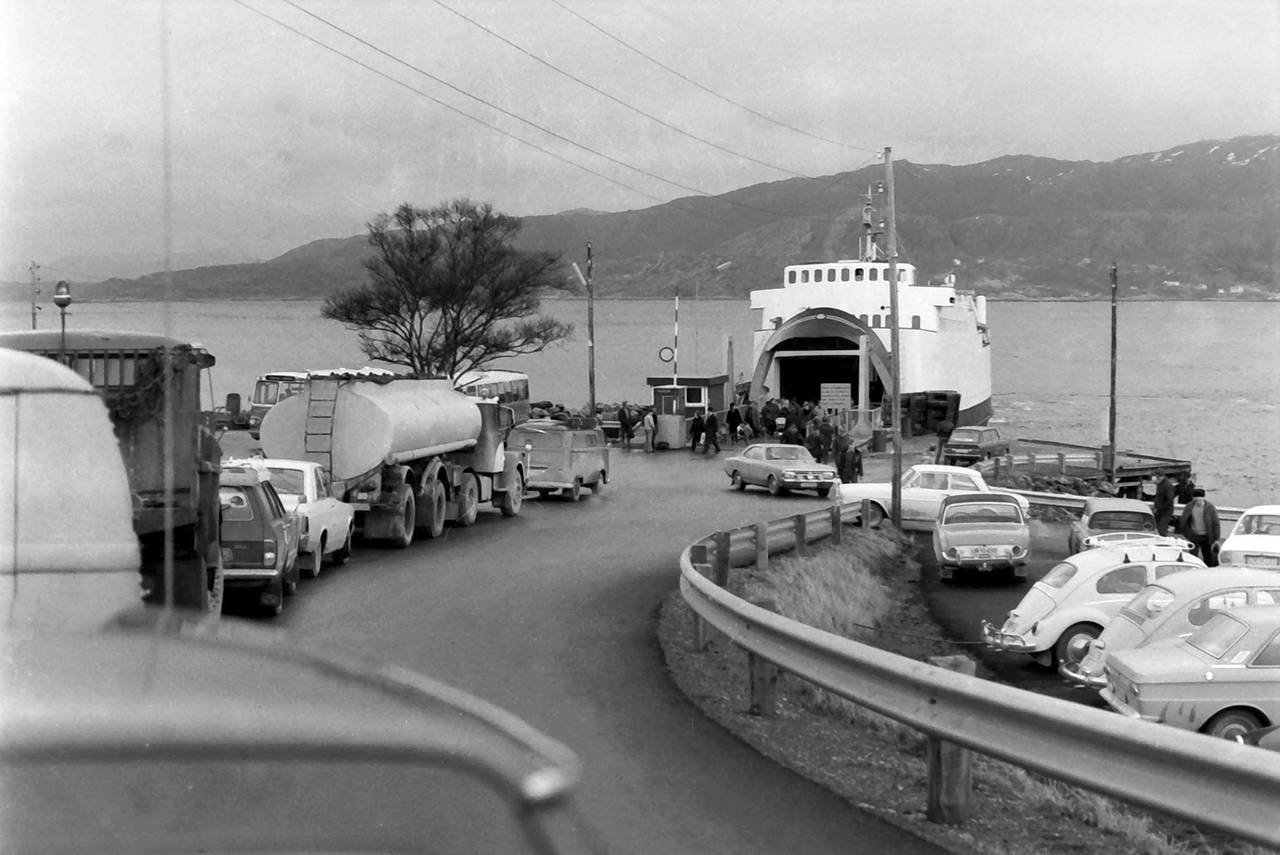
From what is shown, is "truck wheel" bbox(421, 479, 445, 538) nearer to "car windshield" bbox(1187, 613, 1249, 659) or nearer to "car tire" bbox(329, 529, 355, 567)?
"car tire" bbox(329, 529, 355, 567)

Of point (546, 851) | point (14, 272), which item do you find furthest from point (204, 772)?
point (14, 272)

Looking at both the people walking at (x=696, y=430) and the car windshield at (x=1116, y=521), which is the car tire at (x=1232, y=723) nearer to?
the car windshield at (x=1116, y=521)

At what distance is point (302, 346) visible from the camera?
916 cm

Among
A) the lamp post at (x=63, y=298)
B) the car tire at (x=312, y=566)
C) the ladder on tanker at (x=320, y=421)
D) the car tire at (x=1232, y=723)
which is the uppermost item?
the lamp post at (x=63, y=298)

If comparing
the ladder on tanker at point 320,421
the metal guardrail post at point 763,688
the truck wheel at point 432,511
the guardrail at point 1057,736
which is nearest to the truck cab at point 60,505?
the guardrail at point 1057,736

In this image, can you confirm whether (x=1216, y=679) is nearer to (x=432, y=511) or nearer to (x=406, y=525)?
(x=406, y=525)

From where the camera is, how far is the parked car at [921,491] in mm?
31734

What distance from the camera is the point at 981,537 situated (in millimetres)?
24719

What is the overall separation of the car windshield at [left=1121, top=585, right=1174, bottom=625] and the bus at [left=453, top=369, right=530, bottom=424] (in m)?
41.7

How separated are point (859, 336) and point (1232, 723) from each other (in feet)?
173

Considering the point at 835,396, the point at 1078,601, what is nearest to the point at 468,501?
the point at 1078,601

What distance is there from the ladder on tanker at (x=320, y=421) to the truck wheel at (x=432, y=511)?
2181 millimetres

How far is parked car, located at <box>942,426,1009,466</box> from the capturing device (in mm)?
47094

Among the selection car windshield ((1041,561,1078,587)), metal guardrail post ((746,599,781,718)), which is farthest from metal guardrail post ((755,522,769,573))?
metal guardrail post ((746,599,781,718))
